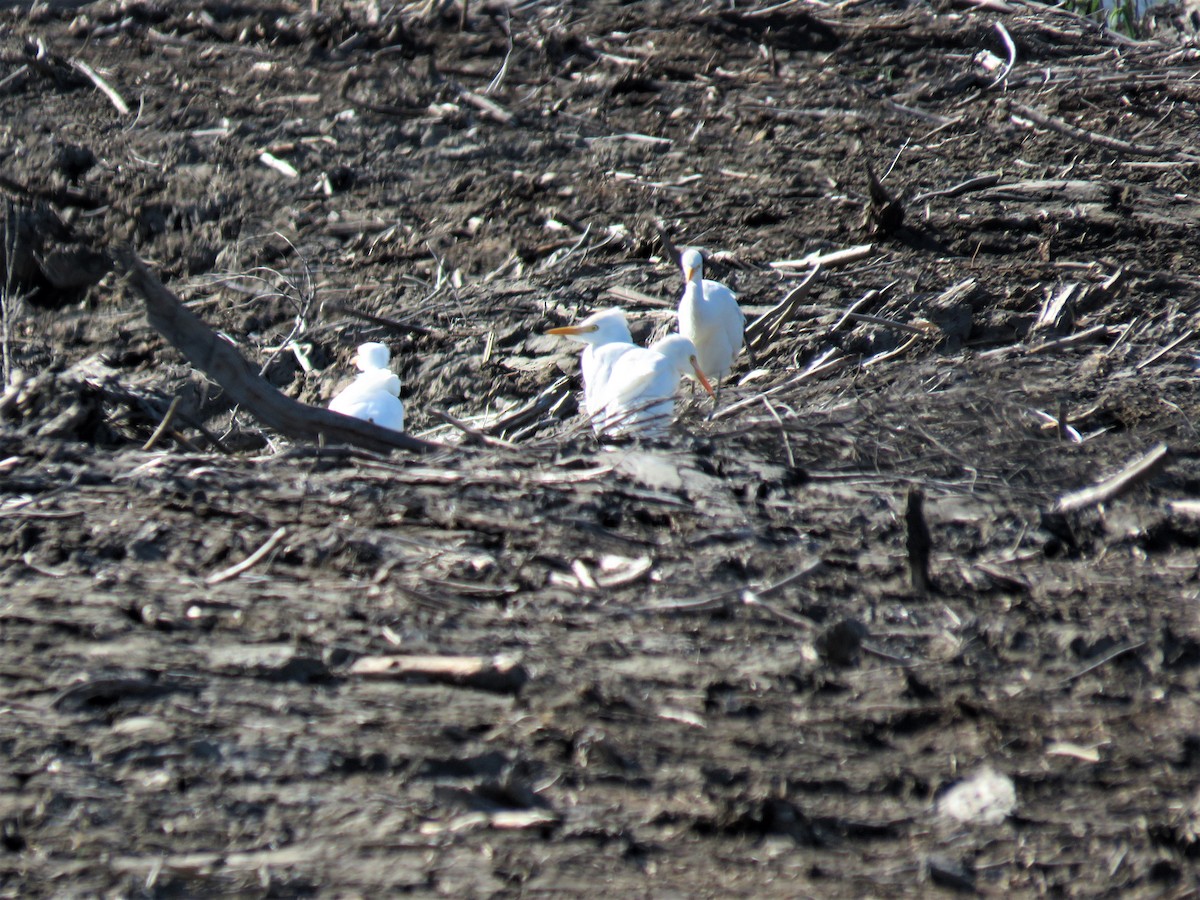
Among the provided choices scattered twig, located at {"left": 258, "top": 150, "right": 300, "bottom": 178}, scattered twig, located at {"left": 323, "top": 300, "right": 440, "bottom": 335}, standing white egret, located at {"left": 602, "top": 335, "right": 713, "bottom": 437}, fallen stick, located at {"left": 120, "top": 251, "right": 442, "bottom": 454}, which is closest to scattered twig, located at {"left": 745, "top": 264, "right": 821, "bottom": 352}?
standing white egret, located at {"left": 602, "top": 335, "right": 713, "bottom": 437}

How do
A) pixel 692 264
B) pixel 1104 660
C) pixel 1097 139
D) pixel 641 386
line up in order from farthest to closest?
pixel 1097 139 < pixel 692 264 < pixel 641 386 < pixel 1104 660

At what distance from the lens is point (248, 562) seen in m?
3.92

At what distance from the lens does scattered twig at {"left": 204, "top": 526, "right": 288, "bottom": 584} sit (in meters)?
3.85

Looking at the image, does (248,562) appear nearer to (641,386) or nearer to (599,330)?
(641,386)

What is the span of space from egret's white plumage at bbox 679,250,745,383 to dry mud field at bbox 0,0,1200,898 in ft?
0.89

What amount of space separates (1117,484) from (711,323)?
3349 mm

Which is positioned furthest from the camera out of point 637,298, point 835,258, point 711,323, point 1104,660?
point 637,298

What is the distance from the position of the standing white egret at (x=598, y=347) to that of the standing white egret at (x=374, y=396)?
0.83m

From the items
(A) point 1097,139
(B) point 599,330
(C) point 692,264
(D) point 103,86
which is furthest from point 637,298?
(D) point 103,86

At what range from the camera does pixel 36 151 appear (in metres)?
10.5

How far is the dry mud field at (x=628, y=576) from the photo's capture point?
294 cm

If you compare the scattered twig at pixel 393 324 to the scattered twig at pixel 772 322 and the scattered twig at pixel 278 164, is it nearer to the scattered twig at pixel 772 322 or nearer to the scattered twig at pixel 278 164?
the scattered twig at pixel 772 322

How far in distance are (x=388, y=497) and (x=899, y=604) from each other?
4.91 feet

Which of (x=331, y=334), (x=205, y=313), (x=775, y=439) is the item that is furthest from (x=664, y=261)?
(x=775, y=439)
